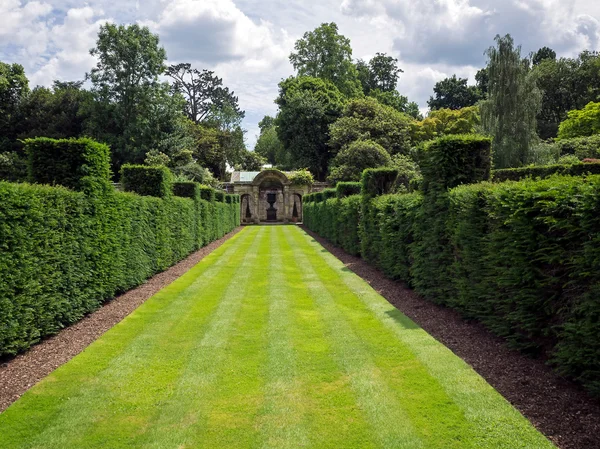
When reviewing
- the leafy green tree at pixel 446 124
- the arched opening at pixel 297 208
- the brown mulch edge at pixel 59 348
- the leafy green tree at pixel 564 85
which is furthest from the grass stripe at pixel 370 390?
the leafy green tree at pixel 564 85

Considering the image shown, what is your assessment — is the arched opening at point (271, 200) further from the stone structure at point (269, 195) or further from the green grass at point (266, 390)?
the green grass at point (266, 390)

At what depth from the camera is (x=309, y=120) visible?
183ft

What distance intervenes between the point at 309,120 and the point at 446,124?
16.7 m

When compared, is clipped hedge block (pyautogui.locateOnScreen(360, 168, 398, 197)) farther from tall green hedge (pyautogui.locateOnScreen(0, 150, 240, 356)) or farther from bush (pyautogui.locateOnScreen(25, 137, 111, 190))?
bush (pyautogui.locateOnScreen(25, 137, 111, 190))

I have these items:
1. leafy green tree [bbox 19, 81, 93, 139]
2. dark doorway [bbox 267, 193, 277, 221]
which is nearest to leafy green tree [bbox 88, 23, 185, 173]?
leafy green tree [bbox 19, 81, 93, 139]

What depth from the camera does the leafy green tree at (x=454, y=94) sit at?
6831 cm

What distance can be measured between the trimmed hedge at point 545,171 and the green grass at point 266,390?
12327 millimetres

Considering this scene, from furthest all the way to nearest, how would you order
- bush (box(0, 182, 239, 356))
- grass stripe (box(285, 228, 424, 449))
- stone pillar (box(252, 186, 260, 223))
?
stone pillar (box(252, 186, 260, 223)), bush (box(0, 182, 239, 356)), grass stripe (box(285, 228, 424, 449))

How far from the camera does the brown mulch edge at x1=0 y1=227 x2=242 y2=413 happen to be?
546 centimetres

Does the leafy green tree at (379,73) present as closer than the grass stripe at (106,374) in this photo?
No

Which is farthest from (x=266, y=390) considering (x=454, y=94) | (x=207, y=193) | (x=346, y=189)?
(x=454, y=94)

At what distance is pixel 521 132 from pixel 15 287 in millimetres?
38366

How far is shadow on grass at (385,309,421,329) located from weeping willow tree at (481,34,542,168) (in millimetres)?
31588

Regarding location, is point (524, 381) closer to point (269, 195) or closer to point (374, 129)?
point (374, 129)
